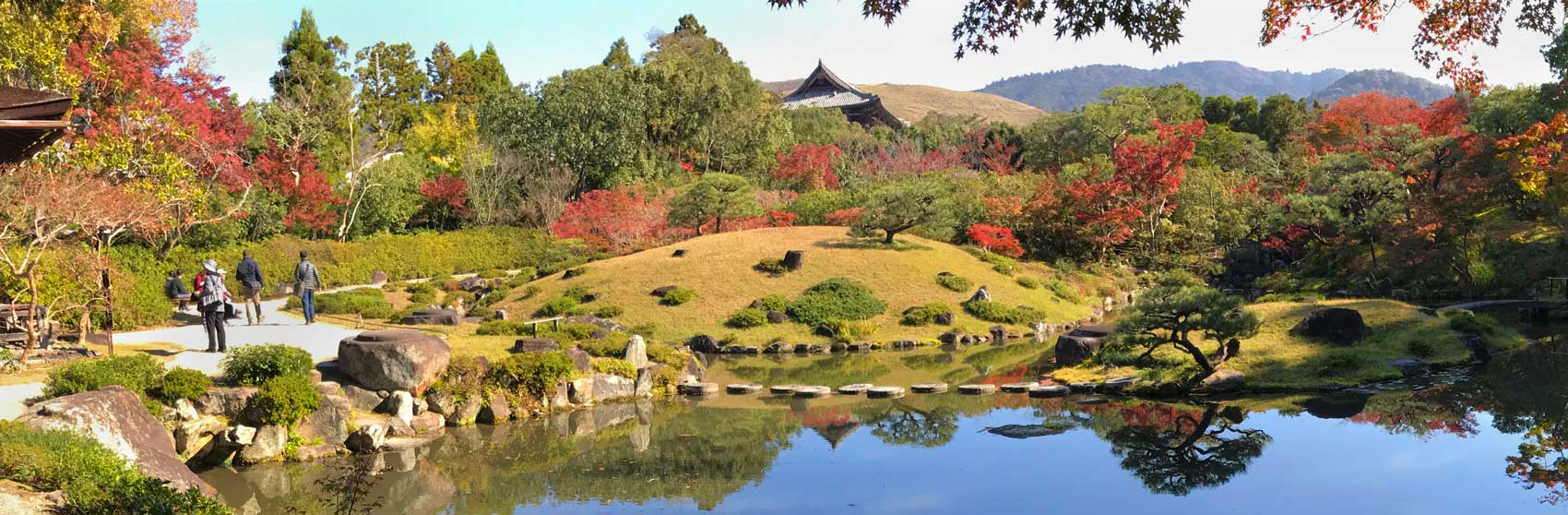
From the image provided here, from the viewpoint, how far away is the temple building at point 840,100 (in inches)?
2916

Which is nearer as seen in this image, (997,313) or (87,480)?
(87,480)

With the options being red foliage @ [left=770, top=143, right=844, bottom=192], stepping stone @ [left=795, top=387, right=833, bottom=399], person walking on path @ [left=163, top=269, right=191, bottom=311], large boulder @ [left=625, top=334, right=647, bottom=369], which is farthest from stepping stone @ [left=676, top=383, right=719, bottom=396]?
red foliage @ [left=770, top=143, right=844, bottom=192]

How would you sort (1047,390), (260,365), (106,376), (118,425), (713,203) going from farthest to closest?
(713,203)
(1047,390)
(260,365)
(106,376)
(118,425)

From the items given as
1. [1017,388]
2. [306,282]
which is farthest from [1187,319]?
[306,282]

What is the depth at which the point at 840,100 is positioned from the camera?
7631cm

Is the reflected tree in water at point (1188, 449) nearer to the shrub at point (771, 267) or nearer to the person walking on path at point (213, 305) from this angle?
the person walking on path at point (213, 305)

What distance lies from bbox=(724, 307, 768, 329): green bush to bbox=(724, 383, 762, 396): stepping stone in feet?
21.7

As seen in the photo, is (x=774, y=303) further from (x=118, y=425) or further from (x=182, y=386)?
(x=118, y=425)

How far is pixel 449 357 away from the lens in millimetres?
16938

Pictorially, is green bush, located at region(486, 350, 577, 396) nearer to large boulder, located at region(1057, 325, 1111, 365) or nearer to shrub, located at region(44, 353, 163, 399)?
shrub, located at region(44, 353, 163, 399)

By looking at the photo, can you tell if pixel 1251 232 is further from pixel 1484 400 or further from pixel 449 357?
pixel 449 357

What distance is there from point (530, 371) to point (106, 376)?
5946 mm

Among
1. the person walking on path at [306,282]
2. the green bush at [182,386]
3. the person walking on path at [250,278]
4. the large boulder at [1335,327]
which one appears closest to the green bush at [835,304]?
the large boulder at [1335,327]

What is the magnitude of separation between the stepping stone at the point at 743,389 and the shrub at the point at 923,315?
7.99 metres
